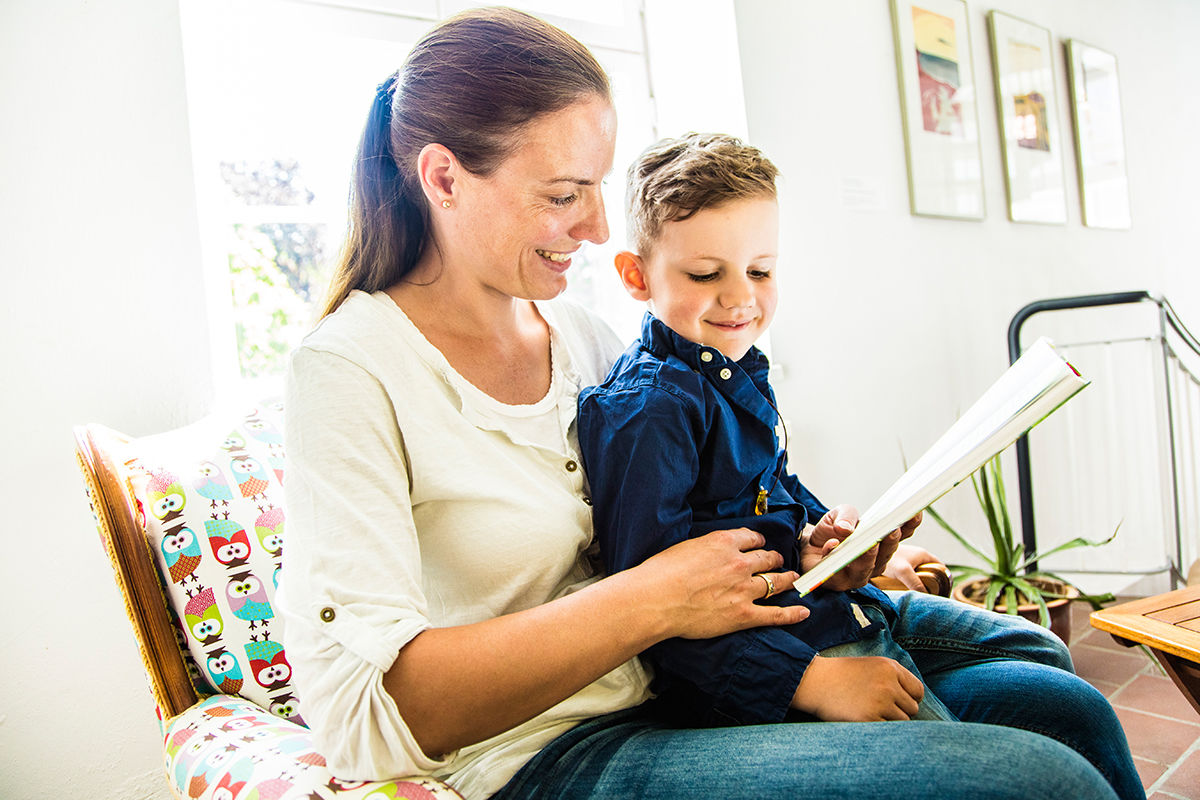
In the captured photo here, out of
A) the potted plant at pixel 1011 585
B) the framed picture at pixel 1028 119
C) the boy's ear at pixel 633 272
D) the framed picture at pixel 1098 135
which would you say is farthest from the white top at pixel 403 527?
the framed picture at pixel 1098 135

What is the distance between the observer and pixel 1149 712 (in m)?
2.43

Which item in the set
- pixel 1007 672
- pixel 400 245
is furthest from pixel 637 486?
pixel 1007 672

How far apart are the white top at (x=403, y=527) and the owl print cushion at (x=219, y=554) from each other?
348 mm

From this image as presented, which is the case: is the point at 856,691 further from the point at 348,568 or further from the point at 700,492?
the point at 348,568

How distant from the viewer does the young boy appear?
927mm

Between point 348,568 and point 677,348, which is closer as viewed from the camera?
point 348,568

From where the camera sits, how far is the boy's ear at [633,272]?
121 cm

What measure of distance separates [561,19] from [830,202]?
1.00m

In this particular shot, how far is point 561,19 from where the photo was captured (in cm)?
224

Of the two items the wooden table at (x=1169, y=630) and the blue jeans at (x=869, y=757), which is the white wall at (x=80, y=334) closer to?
the blue jeans at (x=869, y=757)

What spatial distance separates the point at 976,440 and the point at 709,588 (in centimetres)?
32

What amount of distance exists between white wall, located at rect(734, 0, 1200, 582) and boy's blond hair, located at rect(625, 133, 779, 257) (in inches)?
52.5

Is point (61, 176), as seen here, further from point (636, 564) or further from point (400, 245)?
point (636, 564)

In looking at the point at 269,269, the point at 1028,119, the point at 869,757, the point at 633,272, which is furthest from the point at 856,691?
the point at 1028,119
